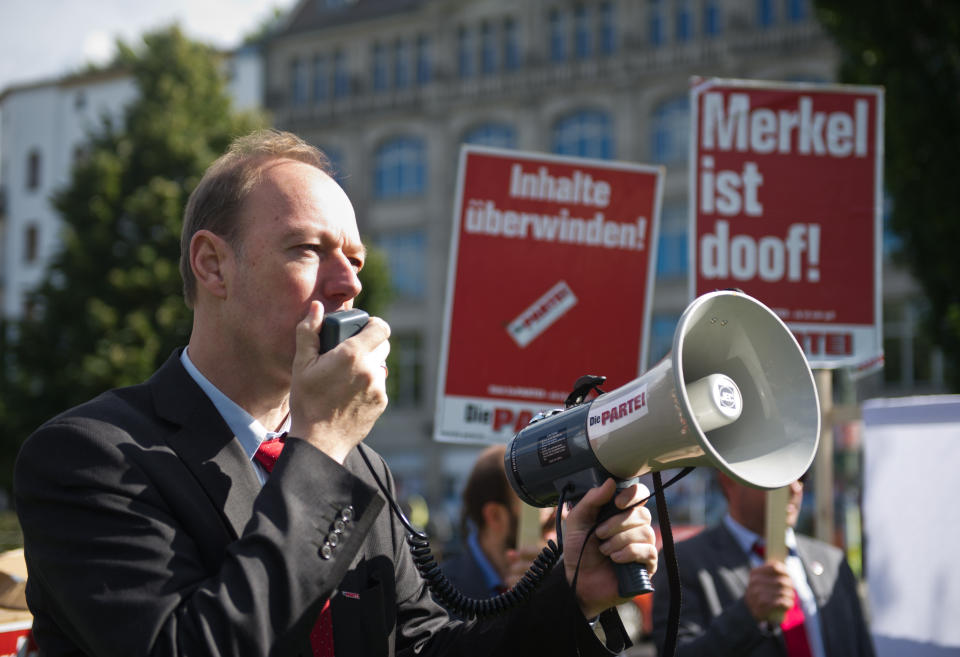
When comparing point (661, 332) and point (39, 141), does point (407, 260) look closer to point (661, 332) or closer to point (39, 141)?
point (661, 332)

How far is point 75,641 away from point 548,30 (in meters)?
32.5

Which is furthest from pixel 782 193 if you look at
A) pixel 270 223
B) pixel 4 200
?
pixel 4 200

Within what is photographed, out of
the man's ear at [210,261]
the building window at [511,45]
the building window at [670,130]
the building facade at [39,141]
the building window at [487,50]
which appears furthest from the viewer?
the building facade at [39,141]

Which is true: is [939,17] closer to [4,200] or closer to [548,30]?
[548,30]

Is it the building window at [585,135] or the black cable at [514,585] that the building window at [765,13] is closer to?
the building window at [585,135]

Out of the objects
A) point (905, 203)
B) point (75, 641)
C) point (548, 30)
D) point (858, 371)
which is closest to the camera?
point (75, 641)

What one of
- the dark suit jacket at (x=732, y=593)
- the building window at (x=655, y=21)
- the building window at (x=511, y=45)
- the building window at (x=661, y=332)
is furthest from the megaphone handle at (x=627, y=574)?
the building window at (x=511, y=45)

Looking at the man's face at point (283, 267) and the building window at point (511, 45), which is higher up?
the building window at point (511, 45)

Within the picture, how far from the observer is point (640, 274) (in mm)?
4688

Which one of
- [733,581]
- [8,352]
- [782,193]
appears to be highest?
[782,193]

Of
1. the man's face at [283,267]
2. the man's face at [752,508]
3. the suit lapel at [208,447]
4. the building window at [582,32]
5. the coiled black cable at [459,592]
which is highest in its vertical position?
the building window at [582,32]

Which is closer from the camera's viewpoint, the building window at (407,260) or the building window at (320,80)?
the building window at (407,260)

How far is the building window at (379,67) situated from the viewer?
3500 cm

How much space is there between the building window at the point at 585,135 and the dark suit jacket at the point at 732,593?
2779 cm
